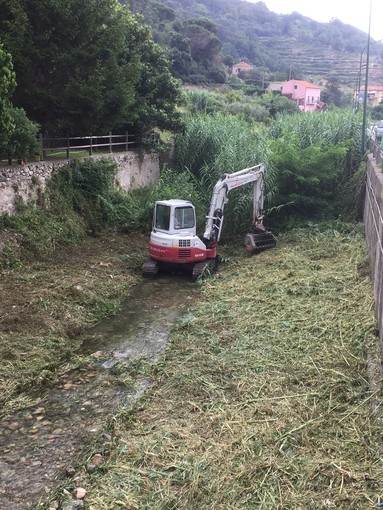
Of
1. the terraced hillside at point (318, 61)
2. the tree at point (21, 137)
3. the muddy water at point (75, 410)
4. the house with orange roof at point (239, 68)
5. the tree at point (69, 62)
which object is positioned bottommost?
the muddy water at point (75, 410)

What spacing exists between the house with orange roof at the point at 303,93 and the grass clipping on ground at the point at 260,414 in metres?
57.8

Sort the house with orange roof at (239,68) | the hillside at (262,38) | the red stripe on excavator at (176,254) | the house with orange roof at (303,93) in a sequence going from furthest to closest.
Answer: the house with orange roof at (239,68) < the hillside at (262,38) < the house with orange roof at (303,93) < the red stripe on excavator at (176,254)

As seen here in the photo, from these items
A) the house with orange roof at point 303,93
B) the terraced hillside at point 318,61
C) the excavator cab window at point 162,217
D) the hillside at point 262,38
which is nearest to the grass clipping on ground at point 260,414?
the excavator cab window at point 162,217


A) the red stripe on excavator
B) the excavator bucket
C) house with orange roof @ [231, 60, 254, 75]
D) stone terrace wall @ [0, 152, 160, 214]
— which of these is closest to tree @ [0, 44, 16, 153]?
stone terrace wall @ [0, 152, 160, 214]

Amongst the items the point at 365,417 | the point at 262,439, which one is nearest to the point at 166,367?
the point at 262,439

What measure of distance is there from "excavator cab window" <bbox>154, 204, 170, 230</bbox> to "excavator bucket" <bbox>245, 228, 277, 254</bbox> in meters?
3.03

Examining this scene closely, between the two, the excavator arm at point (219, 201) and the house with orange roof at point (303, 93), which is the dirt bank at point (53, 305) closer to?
the excavator arm at point (219, 201)

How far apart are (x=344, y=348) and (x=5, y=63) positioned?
10403mm

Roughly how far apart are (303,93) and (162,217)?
57.2 m

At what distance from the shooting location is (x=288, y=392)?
23.5 ft

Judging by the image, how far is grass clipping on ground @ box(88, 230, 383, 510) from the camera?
17.1 feet

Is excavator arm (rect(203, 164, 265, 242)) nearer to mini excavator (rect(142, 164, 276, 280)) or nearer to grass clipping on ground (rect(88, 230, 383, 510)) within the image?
mini excavator (rect(142, 164, 276, 280))

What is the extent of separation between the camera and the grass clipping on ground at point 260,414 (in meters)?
5.22

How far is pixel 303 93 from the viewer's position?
64688mm
